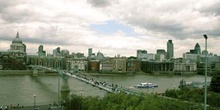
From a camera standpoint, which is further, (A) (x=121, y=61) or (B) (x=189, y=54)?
(B) (x=189, y=54)

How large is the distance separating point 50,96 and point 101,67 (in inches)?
1857

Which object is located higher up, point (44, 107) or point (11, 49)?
point (11, 49)

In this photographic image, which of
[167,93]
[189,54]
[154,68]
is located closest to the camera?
[167,93]

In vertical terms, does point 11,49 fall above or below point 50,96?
above

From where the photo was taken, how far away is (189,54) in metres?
127

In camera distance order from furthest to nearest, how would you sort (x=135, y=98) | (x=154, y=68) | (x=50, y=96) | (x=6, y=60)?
(x=154, y=68) < (x=6, y=60) < (x=50, y=96) < (x=135, y=98)

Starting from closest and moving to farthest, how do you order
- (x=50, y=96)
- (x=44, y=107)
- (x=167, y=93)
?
1. (x=44, y=107)
2. (x=167, y=93)
3. (x=50, y=96)

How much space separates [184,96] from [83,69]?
54.3 meters

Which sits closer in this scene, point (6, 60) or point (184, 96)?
point (184, 96)

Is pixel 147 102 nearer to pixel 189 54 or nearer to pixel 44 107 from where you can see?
pixel 44 107

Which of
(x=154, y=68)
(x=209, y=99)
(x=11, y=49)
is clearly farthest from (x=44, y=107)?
(x=11, y=49)

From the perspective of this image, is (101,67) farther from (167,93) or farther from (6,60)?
(167,93)

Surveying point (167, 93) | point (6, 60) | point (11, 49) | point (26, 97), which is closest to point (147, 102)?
point (167, 93)

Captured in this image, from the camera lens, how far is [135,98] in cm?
1427
